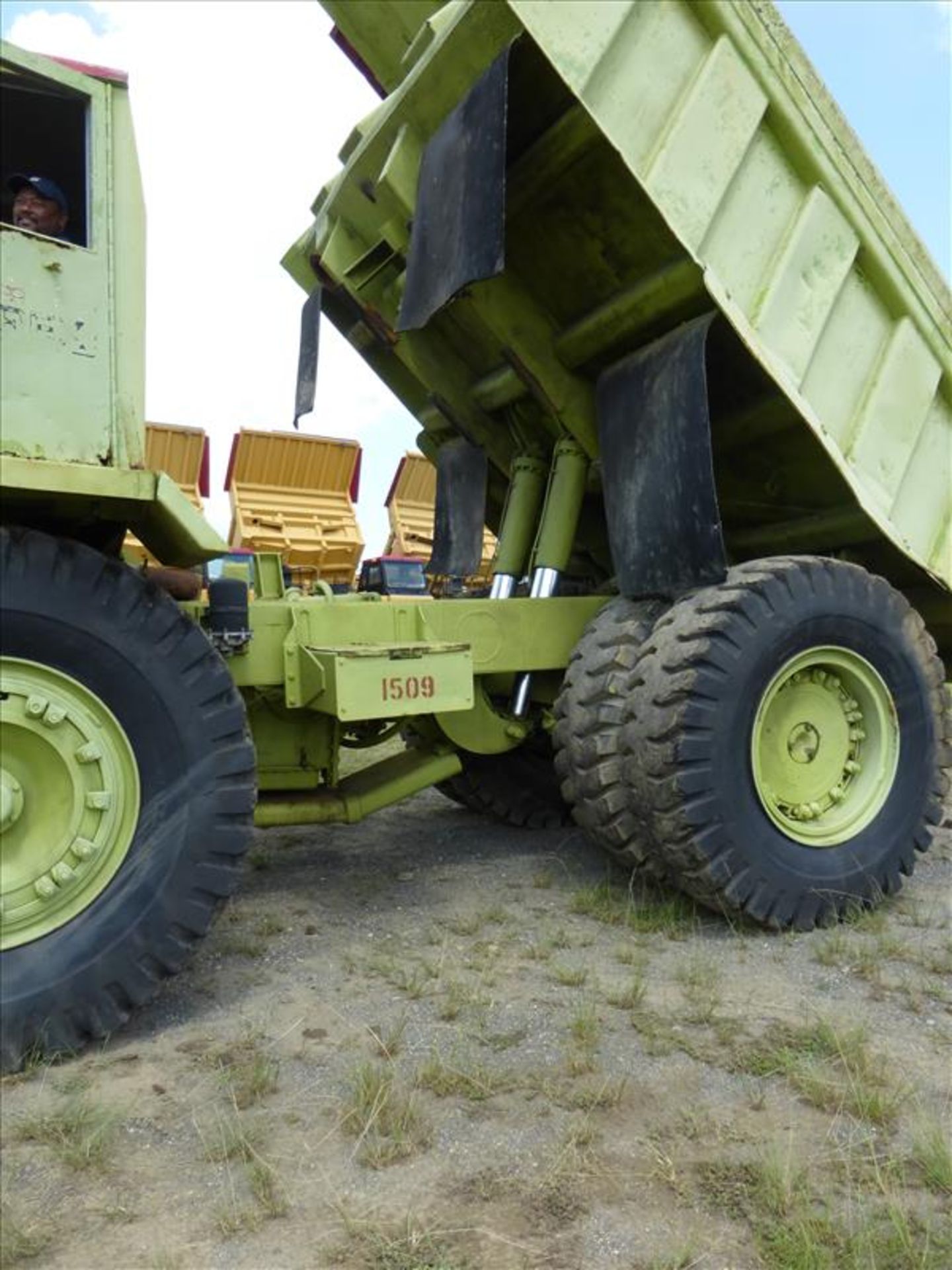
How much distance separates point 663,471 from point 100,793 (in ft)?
7.50

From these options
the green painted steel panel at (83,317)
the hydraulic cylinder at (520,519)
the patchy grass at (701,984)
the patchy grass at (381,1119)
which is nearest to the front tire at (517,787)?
the hydraulic cylinder at (520,519)

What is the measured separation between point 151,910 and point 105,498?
1134 millimetres

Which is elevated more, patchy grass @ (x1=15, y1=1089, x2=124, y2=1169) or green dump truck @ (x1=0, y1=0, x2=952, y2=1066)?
green dump truck @ (x1=0, y1=0, x2=952, y2=1066)

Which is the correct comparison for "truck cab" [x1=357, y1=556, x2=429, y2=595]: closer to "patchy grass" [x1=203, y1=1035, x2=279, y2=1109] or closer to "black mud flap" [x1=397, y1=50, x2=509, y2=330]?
"black mud flap" [x1=397, y1=50, x2=509, y2=330]

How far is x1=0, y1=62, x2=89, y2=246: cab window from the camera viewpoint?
2688 mm

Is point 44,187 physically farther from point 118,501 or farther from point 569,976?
point 569,976

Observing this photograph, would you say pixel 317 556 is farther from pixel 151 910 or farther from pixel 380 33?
pixel 151 910

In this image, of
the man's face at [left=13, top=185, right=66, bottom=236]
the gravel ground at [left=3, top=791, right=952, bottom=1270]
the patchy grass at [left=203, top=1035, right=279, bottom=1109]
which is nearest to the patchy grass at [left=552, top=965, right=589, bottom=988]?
the gravel ground at [left=3, top=791, right=952, bottom=1270]

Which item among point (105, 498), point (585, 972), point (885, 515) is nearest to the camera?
point (105, 498)

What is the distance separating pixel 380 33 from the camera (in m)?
4.38

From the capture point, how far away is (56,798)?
2.63 m

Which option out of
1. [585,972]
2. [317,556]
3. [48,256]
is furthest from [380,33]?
[317,556]

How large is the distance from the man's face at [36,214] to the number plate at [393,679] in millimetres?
1561

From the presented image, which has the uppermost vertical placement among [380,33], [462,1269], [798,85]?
[380,33]
